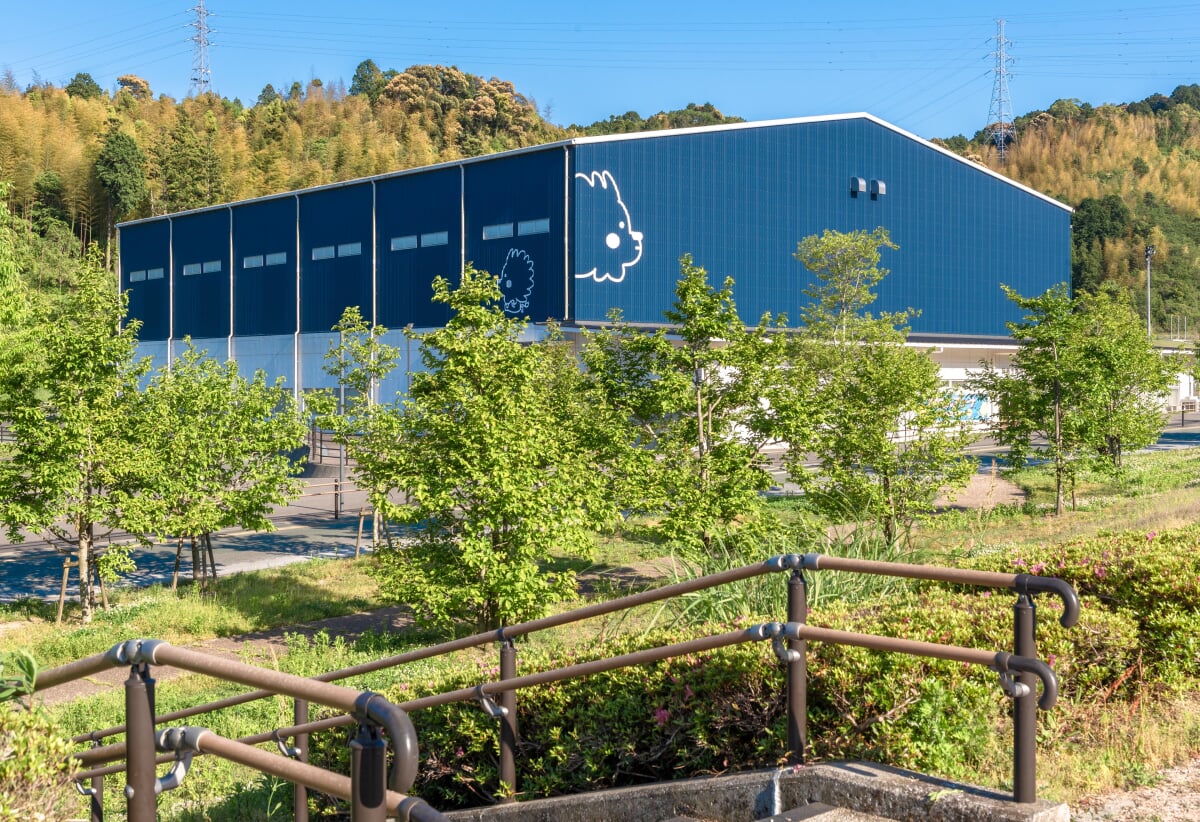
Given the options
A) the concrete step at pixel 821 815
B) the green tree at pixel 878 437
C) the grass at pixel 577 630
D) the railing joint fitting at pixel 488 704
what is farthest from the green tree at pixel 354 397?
the concrete step at pixel 821 815

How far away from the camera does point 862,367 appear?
2003 centimetres

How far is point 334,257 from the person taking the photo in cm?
4425

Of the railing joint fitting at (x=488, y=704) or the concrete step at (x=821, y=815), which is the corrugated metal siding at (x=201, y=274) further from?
the concrete step at (x=821, y=815)

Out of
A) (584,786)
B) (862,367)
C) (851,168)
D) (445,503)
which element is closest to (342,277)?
(851,168)

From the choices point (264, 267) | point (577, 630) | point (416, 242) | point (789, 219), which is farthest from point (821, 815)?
point (264, 267)

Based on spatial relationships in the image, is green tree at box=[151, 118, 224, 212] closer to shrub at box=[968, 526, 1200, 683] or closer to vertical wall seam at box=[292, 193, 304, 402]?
vertical wall seam at box=[292, 193, 304, 402]

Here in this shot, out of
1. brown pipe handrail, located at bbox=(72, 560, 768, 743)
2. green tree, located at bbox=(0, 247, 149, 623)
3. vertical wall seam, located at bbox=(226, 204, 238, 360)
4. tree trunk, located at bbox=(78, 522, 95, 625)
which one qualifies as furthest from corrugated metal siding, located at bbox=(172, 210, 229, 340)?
brown pipe handrail, located at bbox=(72, 560, 768, 743)

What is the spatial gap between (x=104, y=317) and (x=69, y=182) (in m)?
69.9

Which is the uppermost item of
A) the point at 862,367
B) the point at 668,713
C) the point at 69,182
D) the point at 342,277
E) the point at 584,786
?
the point at 69,182

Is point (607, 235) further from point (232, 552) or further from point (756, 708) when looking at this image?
point (756, 708)

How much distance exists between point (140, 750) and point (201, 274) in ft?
168

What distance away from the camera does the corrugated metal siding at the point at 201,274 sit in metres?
49.2

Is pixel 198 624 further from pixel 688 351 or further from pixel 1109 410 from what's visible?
pixel 1109 410

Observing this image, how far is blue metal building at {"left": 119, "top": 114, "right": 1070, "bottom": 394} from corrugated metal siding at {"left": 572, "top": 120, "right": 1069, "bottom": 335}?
0.22ft
